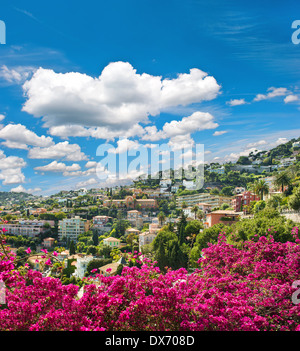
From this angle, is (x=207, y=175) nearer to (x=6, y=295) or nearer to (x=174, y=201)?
(x=174, y=201)

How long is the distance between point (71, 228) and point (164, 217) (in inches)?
1022

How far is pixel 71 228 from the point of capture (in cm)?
7019

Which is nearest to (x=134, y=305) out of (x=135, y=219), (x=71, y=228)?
(x=71, y=228)

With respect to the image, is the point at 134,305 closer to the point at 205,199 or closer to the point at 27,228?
the point at 27,228

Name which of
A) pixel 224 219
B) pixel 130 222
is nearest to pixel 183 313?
pixel 224 219

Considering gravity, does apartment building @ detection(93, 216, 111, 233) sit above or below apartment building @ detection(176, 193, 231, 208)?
below

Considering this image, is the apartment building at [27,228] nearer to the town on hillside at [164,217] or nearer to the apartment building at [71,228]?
the town on hillside at [164,217]

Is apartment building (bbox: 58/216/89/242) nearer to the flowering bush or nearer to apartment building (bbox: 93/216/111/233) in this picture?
apartment building (bbox: 93/216/111/233)

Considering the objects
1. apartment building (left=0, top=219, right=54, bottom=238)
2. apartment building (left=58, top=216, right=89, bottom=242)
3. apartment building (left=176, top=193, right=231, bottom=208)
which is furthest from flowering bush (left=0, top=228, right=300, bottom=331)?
apartment building (left=58, top=216, right=89, bottom=242)

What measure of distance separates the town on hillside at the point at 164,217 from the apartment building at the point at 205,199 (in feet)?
0.84

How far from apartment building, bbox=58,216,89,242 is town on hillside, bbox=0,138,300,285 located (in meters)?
0.23

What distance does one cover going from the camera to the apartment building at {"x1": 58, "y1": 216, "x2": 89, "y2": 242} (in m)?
68.7
